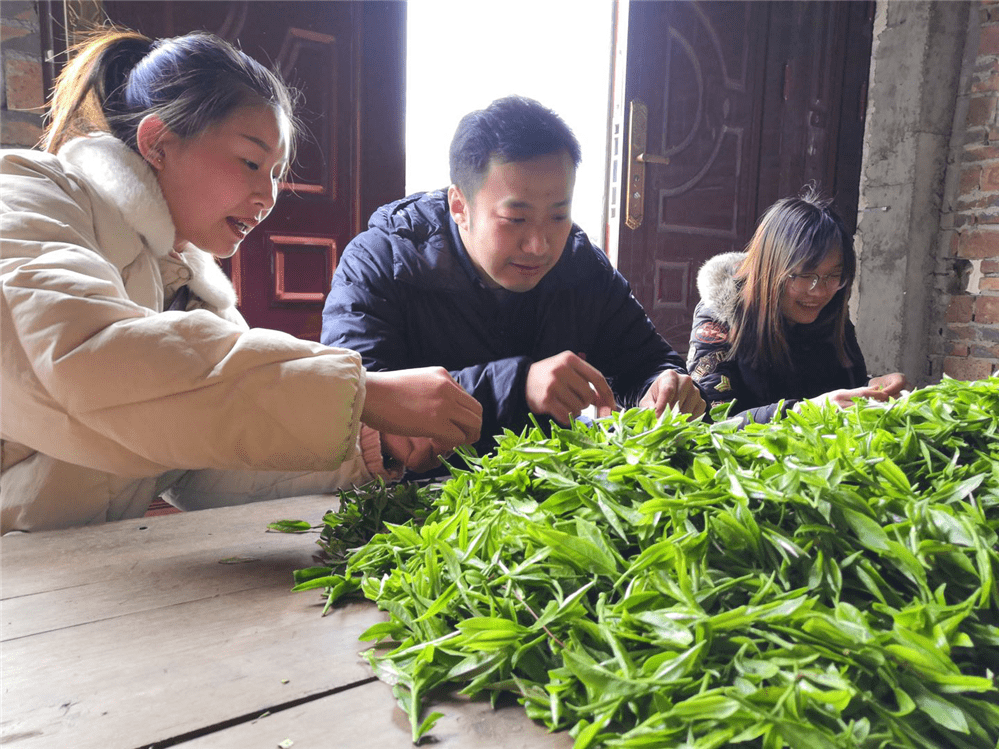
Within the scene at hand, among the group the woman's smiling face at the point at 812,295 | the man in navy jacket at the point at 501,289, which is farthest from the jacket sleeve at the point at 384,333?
the woman's smiling face at the point at 812,295

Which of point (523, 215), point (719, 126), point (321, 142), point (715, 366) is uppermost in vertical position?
point (719, 126)

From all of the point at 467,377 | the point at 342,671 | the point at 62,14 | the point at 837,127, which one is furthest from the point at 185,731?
the point at 837,127

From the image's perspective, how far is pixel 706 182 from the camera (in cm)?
359

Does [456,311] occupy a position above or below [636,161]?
below

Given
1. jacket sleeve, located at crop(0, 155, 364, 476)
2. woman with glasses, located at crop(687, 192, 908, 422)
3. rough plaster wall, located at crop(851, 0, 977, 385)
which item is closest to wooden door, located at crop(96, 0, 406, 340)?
woman with glasses, located at crop(687, 192, 908, 422)

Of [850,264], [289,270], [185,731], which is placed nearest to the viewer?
[185,731]

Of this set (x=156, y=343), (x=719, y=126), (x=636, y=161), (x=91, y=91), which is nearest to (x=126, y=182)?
(x=91, y=91)

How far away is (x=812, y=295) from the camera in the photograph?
214 cm

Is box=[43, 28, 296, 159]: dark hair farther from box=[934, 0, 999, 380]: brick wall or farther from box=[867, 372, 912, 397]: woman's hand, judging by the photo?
box=[934, 0, 999, 380]: brick wall

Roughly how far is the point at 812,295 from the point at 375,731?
2.04m

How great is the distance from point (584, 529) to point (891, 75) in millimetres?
4485

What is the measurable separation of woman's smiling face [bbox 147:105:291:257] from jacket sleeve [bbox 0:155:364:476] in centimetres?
38

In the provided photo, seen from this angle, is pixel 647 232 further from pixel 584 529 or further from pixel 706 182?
pixel 584 529

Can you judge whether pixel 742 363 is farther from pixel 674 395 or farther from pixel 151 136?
pixel 151 136
